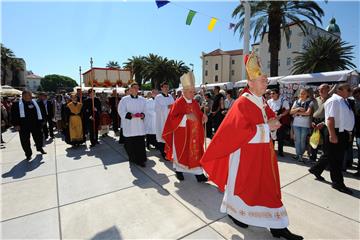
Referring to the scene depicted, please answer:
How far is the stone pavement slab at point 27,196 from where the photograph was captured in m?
3.32

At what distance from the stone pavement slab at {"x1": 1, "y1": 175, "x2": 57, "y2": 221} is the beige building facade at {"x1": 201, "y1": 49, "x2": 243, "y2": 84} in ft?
186

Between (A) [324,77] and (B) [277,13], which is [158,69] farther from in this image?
(A) [324,77]

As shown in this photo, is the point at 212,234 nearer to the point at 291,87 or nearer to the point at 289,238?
the point at 289,238

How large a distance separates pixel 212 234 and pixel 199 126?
2.06 m

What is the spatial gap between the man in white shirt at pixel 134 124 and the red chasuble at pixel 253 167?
10.7ft

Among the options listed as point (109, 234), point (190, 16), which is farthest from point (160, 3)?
point (109, 234)

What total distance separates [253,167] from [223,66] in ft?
200

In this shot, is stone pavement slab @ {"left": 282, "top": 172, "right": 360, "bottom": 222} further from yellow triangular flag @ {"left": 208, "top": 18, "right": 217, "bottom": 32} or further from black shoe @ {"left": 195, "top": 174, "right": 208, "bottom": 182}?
yellow triangular flag @ {"left": 208, "top": 18, "right": 217, "bottom": 32}

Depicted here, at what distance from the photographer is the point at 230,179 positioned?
266 cm

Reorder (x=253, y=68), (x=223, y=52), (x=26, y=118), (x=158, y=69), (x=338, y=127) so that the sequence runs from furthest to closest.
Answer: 1. (x=223, y=52)
2. (x=158, y=69)
3. (x=26, y=118)
4. (x=338, y=127)
5. (x=253, y=68)

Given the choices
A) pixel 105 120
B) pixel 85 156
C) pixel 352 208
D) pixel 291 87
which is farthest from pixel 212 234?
pixel 291 87

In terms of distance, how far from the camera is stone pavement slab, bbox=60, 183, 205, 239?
275 centimetres

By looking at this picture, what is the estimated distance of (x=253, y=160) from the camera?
2488mm

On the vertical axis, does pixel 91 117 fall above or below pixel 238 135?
below
